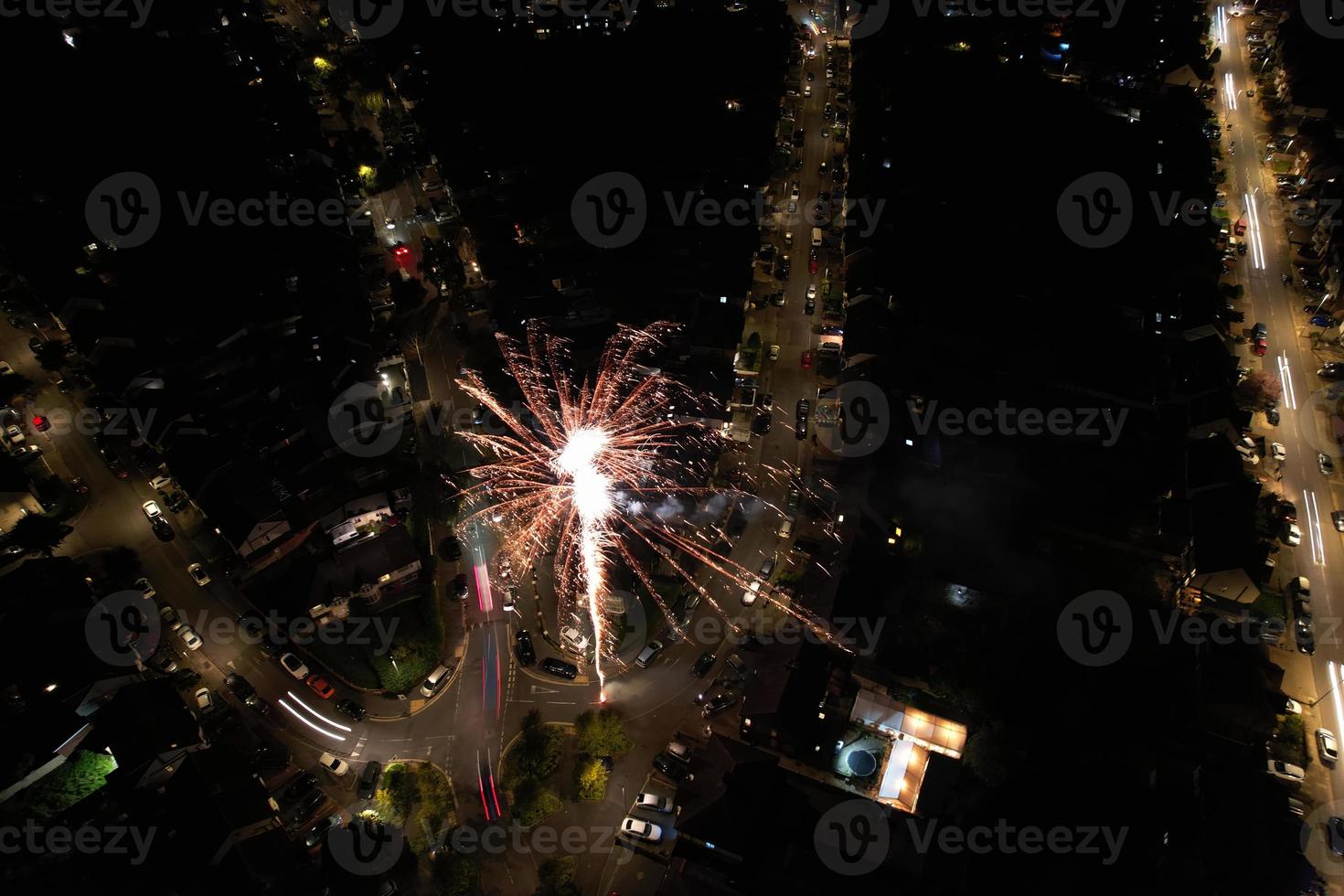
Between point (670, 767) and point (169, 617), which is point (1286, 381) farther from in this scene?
point (169, 617)

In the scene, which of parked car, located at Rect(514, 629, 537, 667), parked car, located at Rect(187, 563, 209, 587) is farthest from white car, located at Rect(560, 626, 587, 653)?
parked car, located at Rect(187, 563, 209, 587)

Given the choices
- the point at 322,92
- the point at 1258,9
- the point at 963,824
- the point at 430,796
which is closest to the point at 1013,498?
the point at 963,824

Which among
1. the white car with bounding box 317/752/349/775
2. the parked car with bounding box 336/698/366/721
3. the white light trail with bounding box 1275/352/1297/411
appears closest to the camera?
the white car with bounding box 317/752/349/775

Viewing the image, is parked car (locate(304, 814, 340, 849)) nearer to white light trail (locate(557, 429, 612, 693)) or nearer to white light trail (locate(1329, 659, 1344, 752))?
white light trail (locate(557, 429, 612, 693))

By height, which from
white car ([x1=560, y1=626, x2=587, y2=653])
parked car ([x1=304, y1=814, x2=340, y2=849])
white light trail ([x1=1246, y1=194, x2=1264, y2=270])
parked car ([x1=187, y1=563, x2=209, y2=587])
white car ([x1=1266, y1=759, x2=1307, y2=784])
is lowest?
parked car ([x1=304, y1=814, x2=340, y2=849])

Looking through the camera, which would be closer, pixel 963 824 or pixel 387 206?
pixel 963 824

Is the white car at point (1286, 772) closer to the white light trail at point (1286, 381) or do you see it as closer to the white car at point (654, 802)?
the white light trail at point (1286, 381)

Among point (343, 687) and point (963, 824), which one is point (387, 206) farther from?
point (963, 824)

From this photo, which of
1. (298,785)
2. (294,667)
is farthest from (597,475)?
(298,785)
